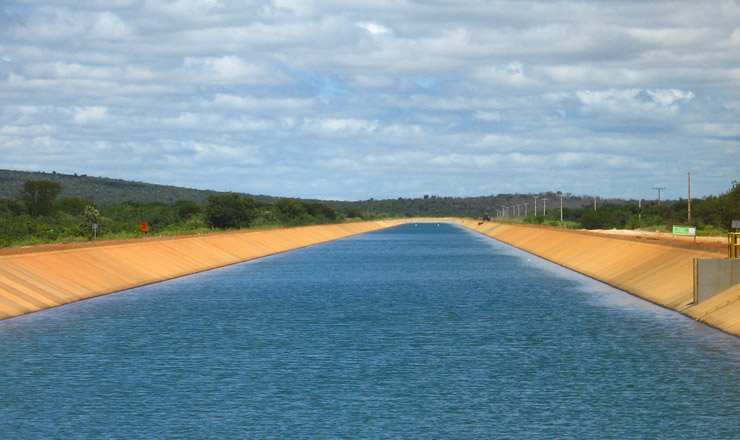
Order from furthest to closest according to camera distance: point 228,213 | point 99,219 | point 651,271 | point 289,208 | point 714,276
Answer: point 289,208
point 228,213
point 99,219
point 651,271
point 714,276

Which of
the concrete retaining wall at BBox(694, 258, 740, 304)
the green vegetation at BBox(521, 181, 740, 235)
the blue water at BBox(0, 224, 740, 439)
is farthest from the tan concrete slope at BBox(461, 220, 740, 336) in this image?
the green vegetation at BBox(521, 181, 740, 235)

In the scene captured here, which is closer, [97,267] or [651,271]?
[651,271]

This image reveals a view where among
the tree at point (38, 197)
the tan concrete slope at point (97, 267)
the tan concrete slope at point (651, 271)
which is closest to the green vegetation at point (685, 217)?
the tan concrete slope at point (651, 271)

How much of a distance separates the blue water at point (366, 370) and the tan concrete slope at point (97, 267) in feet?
5.10

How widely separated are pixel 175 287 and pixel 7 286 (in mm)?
10531

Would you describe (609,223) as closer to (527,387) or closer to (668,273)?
(668,273)

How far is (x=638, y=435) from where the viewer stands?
1330 centimetres

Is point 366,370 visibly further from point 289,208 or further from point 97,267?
point 289,208

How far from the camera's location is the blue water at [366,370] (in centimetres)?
1406

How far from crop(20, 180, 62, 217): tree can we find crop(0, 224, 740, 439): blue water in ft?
301

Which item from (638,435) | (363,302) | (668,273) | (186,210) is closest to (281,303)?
(363,302)

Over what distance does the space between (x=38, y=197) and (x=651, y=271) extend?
103 metres

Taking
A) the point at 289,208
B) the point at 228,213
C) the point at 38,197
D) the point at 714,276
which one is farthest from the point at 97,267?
the point at 289,208

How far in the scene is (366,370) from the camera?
18844 mm
